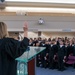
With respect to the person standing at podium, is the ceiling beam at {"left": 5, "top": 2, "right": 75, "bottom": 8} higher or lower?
higher

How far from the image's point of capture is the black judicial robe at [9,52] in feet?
7.72

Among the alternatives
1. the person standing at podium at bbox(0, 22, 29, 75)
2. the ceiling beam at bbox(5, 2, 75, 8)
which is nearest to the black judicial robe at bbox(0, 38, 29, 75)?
the person standing at podium at bbox(0, 22, 29, 75)

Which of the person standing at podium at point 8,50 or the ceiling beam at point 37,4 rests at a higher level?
the ceiling beam at point 37,4

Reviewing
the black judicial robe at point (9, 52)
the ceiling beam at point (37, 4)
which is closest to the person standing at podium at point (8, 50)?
the black judicial robe at point (9, 52)

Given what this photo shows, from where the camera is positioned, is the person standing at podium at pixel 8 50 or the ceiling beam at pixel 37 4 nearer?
the person standing at podium at pixel 8 50

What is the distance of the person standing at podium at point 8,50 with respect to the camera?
7.69 feet

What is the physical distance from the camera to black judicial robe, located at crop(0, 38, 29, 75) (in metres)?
2.35

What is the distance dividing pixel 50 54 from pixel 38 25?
724cm

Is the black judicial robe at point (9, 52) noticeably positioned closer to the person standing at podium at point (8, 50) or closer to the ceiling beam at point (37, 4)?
the person standing at podium at point (8, 50)

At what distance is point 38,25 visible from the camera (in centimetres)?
1683

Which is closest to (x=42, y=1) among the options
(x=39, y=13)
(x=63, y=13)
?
(x=39, y=13)

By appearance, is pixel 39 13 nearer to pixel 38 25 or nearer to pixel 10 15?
pixel 38 25

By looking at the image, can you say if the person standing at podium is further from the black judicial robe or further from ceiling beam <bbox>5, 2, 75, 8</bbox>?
ceiling beam <bbox>5, 2, 75, 8</bbox>

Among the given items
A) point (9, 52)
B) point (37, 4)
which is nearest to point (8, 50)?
point (9, 52)
